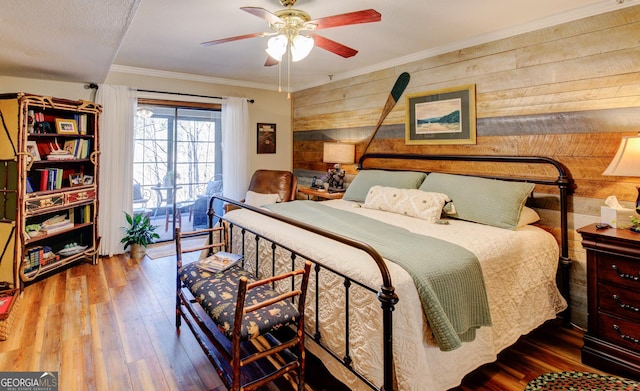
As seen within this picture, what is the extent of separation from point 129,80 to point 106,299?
2.73 metres

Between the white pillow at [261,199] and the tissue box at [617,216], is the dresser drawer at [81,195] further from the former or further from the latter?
the tissue box at [617,216]

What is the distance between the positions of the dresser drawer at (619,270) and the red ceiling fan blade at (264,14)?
8.10 ft

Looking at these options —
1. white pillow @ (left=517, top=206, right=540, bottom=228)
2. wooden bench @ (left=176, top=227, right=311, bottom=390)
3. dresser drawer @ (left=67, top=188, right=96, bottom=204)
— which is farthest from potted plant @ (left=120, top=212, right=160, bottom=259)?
white pillow @ (left=517, top=206, right=540, bottom=228)

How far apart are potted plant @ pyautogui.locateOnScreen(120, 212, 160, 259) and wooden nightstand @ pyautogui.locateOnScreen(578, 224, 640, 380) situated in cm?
433

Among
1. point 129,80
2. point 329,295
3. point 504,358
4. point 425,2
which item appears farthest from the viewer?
point 129,80

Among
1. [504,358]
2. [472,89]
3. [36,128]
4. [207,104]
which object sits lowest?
[504,358]

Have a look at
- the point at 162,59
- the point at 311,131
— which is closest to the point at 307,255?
the point at 162,59

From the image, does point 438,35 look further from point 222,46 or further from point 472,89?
point 222,46

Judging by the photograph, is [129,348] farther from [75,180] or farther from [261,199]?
[261,199]

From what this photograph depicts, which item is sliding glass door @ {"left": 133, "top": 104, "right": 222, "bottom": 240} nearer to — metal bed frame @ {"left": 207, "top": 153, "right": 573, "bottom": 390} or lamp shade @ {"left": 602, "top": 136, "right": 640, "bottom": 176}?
metal bed frame @ {"left": 207, "top": 153, "right": 573, "bottom": 390}

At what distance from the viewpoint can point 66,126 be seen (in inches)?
Answer: 147

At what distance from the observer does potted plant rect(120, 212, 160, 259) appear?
4.21 m

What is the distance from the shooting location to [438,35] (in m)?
3.09

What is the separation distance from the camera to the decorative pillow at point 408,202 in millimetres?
2712
